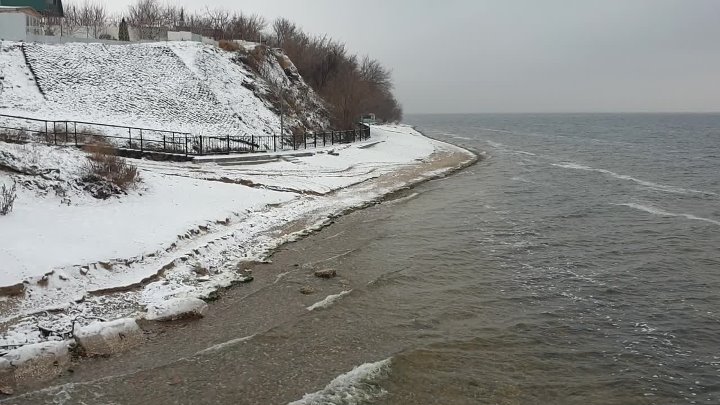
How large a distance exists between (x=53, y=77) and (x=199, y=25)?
45084 millimetres

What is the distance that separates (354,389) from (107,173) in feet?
40.9

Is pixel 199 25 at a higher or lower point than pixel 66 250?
higher

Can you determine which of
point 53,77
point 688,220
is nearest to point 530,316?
point 688,220

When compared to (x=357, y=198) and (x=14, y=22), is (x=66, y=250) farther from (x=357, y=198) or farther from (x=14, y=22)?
(x=14, y=22)

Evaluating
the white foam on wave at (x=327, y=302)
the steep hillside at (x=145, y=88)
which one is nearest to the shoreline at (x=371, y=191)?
the white foam on wave at (x=327, y=302)

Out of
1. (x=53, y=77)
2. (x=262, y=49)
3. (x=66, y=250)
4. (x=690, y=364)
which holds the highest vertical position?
(x=262, y=49)

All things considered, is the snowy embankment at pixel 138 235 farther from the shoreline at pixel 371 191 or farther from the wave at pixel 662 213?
the wave at pixel 662 213

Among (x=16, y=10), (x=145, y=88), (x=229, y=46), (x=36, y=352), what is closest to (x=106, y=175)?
(x=36, y=352)

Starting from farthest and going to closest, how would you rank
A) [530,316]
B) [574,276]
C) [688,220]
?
1. [688,220]
2. [574,276]
3. [530,316]

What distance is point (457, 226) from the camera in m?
17.8

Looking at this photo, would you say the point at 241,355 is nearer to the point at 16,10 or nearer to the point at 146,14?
the point at 16,10

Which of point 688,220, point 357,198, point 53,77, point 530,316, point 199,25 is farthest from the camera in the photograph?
point 199,25

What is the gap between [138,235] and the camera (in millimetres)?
12820

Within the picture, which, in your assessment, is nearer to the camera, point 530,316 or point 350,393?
point 350,393
